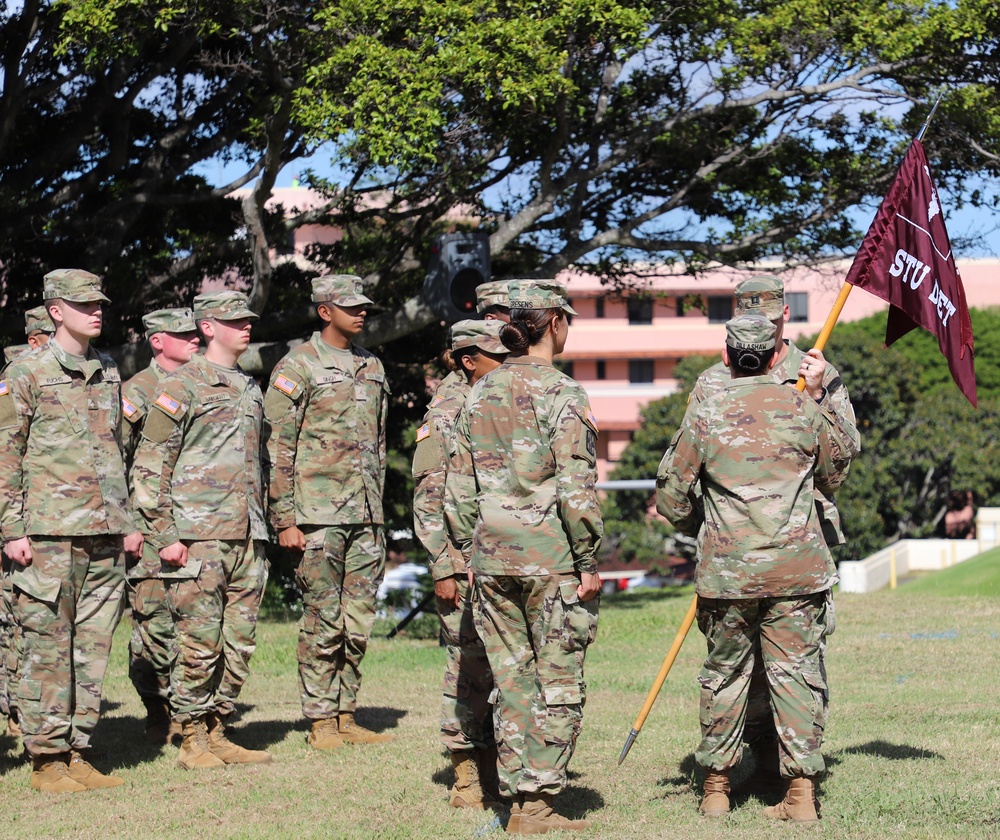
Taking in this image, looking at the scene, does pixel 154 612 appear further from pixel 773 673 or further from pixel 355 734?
pixel 773 673

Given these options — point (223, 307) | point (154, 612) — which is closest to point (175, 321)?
point (223, 307)

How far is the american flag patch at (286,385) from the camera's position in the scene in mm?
7344

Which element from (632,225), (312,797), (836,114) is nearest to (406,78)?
(632,225)

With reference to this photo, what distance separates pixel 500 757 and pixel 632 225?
10502mm

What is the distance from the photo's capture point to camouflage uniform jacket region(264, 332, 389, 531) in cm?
732

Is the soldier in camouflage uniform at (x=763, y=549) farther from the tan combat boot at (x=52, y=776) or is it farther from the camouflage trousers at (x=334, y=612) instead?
the tan combat boot at (x=52, y=776)

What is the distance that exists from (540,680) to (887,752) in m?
2.21

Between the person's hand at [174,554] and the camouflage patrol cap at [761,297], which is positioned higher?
the camouflage patrol cap at [761,297]

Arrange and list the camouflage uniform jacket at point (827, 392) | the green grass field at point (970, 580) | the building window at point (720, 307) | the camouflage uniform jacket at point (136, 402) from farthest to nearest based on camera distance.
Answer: the building window at point (720, 307), the green grass field at point (970, 580), the camouflage uniform jacket at point (136, 402), the camouflage uniform jacket at point (827, 392)

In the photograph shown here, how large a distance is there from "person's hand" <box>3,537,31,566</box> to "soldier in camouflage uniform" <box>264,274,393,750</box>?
1346 mm

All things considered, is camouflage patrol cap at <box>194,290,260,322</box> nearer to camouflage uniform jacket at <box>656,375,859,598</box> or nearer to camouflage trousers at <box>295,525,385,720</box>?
camouflage trousers at <box>295,525,385,720</box>

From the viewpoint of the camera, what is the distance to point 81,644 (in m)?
6.59

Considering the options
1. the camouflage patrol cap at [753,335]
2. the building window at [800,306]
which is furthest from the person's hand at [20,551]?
the building window at [800,306]

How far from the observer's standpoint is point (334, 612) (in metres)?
7.34
